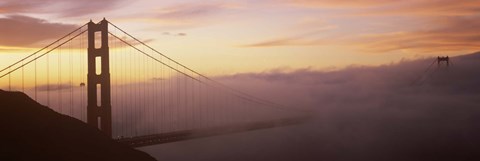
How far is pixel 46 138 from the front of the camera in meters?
54.4

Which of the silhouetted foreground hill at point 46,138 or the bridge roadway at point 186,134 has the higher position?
the silhouetted foreground hill at point 46,138

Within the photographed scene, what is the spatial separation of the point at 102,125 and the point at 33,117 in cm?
737

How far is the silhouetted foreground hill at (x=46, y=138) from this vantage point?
49.1m

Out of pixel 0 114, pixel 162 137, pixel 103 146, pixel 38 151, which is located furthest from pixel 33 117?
pixel 162 137

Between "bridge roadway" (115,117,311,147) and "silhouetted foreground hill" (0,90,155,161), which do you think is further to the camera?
"bridge roadway" (115,117,311,147)

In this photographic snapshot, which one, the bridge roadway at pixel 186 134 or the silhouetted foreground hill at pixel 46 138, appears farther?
the bridge roadway at pixel 186 134

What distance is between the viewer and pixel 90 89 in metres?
65.2

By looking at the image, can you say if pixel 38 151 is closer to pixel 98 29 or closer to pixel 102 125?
pixel 102 125

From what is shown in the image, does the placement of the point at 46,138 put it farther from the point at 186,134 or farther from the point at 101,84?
the point at 186,134

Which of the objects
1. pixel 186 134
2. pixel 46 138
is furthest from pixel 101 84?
pixel 186 134

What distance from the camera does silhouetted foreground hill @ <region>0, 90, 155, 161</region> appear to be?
161ft

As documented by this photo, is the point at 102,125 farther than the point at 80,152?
Yes

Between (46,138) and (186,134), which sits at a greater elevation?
(46,138)

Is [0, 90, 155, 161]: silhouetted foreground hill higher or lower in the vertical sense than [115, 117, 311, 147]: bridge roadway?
higher
